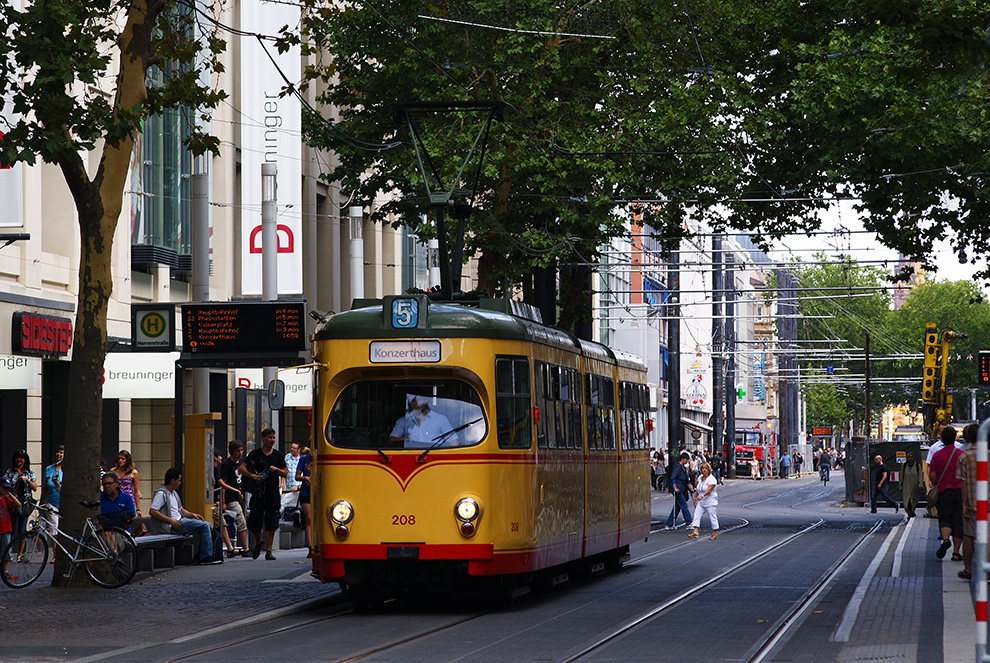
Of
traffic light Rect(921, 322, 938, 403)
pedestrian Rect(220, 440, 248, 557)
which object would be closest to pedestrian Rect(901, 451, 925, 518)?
traffic light Rect(921, 322, 938, 403)

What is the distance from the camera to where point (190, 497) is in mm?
23578

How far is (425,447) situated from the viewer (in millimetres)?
15648

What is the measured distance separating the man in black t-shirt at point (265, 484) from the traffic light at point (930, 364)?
24.0 meters

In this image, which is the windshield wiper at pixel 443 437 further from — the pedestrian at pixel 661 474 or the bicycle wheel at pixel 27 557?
the pedestrian at pixel 661 474

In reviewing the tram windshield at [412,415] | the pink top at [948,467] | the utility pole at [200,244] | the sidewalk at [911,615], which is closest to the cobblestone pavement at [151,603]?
the tram windshield at [412,415]

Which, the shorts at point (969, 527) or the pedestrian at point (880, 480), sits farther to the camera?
the pedestrian at point (880, 480)

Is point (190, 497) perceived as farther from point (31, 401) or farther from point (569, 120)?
point (569, 120)

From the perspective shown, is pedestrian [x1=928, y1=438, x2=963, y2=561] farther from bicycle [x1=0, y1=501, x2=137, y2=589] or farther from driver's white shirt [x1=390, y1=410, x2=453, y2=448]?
bicycle [x1=0, y1=501, x2=137, y2=589]

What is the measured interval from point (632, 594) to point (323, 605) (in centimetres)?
355

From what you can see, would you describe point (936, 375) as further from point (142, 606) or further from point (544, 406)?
point (142, 606)

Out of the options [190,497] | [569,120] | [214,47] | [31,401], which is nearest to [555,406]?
[214,47]

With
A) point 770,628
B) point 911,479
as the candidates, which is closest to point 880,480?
point 911,479

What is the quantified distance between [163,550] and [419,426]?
6.88 metres

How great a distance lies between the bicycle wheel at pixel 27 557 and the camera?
58.6 ft
